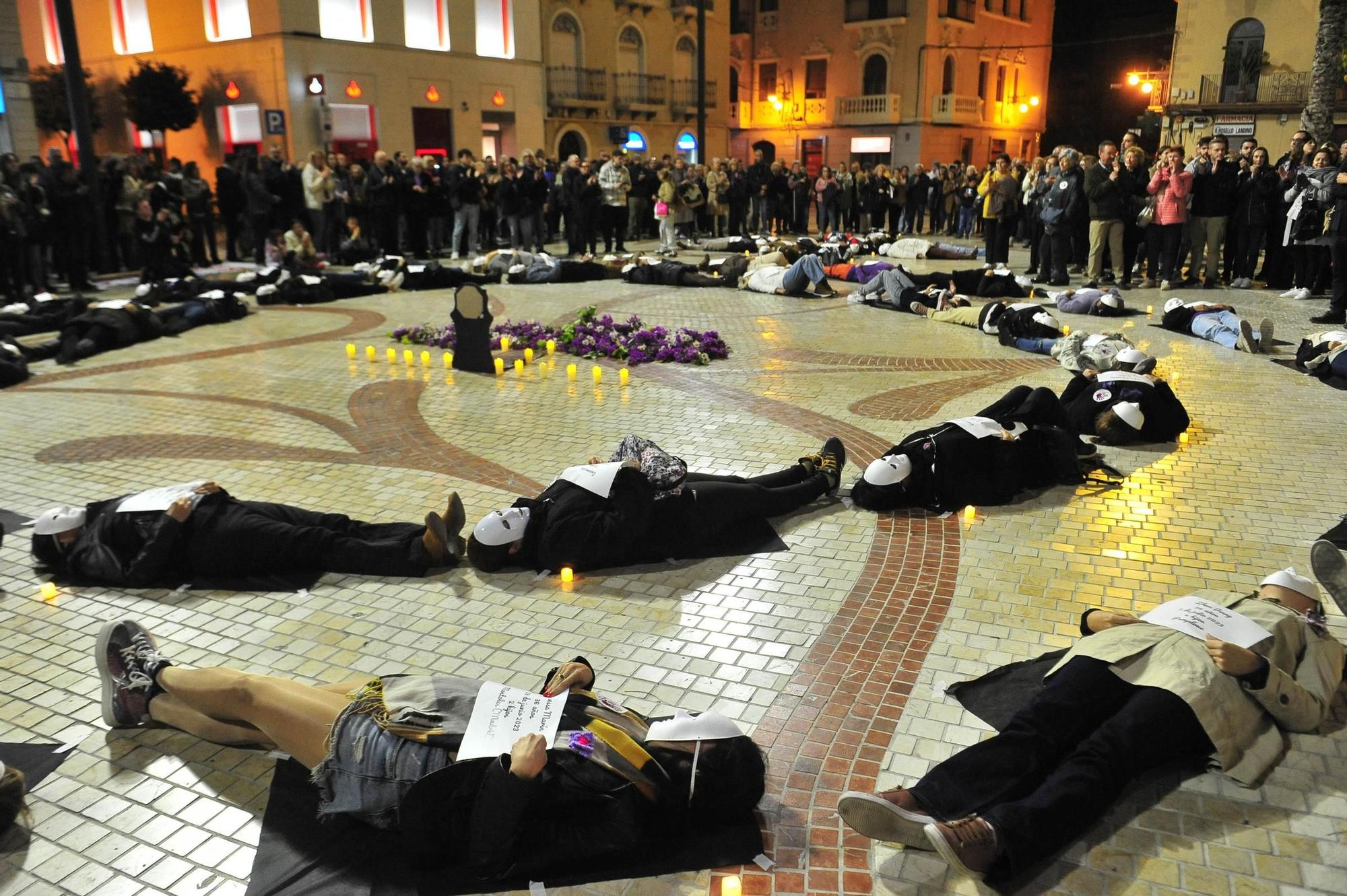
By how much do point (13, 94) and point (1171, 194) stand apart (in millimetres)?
23419

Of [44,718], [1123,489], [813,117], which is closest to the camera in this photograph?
[44,718]

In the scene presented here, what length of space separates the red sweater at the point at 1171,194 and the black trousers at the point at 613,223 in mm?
10426

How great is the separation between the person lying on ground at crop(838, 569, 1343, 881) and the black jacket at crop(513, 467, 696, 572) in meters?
2.25

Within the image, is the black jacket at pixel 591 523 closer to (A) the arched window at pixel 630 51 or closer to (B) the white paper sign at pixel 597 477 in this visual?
(B) the white paper sign at pixel 597 477

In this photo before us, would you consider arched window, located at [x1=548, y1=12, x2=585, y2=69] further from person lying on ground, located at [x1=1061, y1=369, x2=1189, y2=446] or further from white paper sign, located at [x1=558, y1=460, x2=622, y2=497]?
white paper sign, located at [x1=558, y1=460, x2=622, y2=497]

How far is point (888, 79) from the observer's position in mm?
40156

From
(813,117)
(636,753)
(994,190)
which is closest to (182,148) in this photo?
(994,190)

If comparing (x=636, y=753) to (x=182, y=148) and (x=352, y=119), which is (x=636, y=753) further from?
(x=182, y=148)

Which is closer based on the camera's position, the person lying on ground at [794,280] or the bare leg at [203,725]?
the bare leg at [203,725]

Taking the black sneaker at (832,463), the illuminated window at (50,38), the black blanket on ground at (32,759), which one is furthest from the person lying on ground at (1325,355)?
the illuminated window at (50,38)

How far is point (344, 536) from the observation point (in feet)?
17.3

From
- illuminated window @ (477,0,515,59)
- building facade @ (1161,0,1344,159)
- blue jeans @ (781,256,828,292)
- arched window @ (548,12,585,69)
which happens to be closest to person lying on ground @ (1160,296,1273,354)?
blue jeans @ (781,256,828,292)

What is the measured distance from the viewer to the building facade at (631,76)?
31.4m

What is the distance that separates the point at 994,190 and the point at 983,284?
14.1 feet
